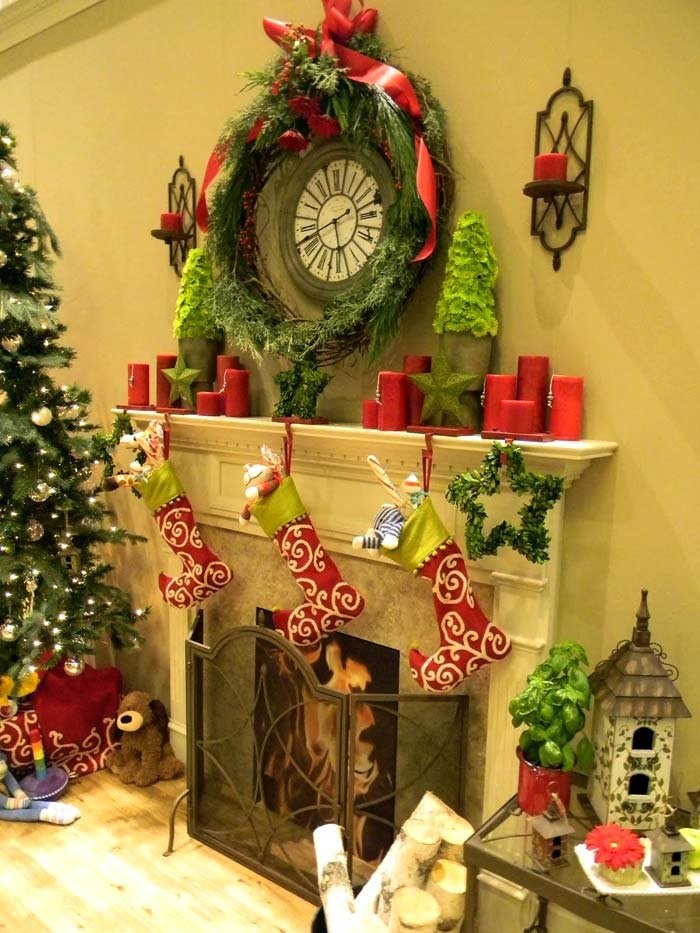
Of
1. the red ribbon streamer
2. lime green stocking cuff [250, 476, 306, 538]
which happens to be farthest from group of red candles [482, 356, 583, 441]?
lime green stocking cuff [250, 476, 306, 538]

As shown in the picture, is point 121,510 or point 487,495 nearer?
point 487,495

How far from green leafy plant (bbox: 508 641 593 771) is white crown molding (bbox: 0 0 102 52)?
2732 millimetres

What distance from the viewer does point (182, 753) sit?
271cm

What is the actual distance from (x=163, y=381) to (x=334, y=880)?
1.51 meters

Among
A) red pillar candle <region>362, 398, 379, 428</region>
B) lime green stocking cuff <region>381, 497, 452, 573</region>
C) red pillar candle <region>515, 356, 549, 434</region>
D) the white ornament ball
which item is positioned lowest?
lime green stocking cuff <region>381, 497, 452, 573</region>

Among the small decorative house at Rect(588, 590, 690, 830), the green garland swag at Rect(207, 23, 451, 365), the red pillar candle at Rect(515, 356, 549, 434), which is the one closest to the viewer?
the small decorative house at Rect(588, 590, 690, 830)

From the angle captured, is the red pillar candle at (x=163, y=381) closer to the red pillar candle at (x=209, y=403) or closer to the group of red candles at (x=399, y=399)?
the red pillar candle at (x=209, y=403)

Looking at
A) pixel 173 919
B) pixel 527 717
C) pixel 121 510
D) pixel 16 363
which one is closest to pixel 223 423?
pixel 16 363

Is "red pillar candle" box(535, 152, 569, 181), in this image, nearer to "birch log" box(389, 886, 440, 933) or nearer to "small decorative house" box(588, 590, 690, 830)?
"small decorative house" box(588, 590, 690, 830)

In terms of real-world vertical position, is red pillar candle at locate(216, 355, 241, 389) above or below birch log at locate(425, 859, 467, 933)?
above

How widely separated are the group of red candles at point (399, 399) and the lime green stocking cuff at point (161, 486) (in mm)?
786

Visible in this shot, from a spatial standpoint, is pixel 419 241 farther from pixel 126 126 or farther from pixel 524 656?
pixel 126 126

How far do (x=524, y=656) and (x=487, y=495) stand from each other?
380 mm

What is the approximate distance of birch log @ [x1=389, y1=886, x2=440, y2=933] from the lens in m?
1.59
